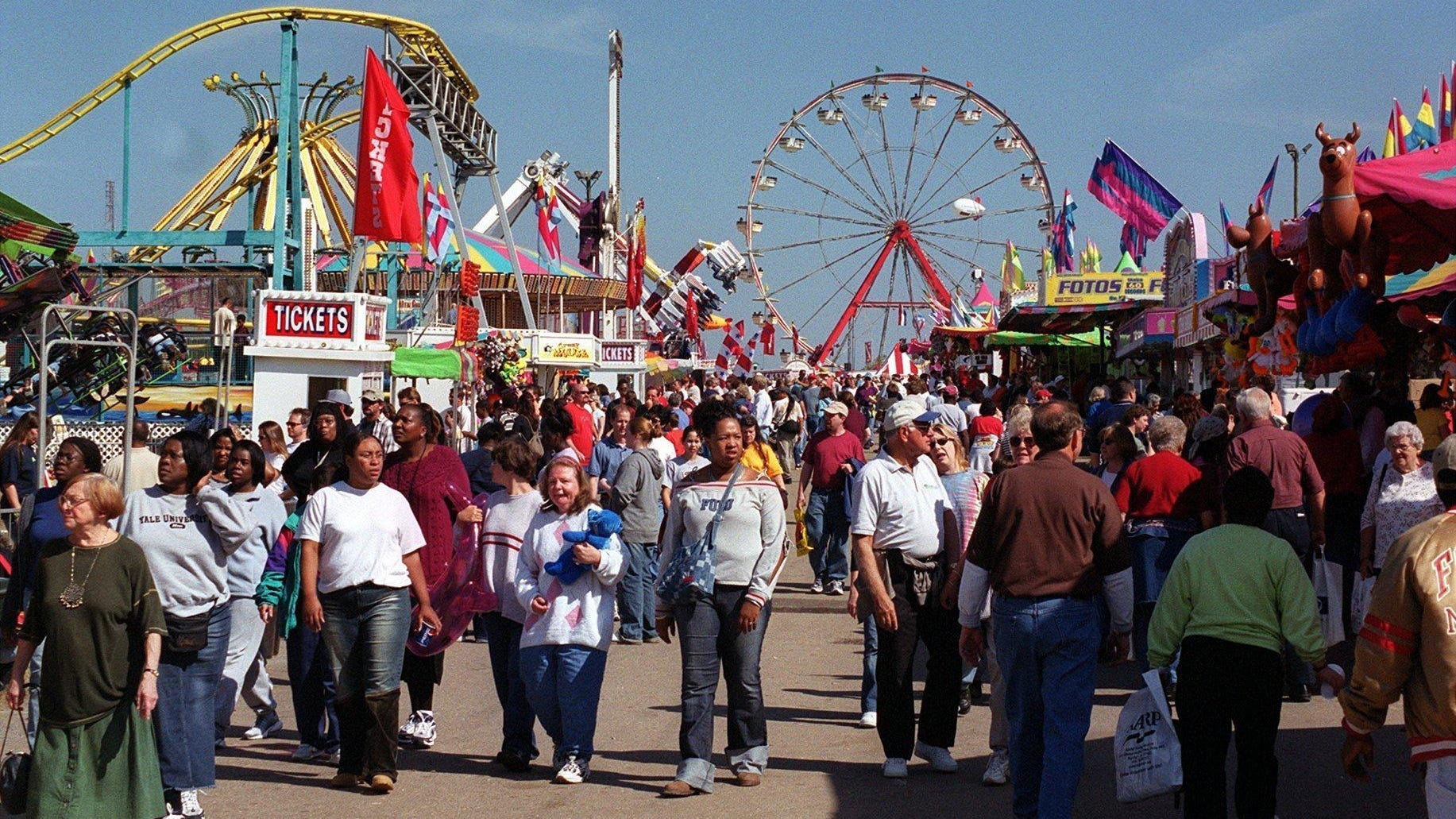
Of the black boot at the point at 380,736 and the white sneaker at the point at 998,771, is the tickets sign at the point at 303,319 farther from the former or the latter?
the white sneaker at the point at 998,771

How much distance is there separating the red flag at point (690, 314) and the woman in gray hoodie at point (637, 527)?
167ft

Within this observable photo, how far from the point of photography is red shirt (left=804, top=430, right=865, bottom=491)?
13.4 m

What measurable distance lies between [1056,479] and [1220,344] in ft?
47.1

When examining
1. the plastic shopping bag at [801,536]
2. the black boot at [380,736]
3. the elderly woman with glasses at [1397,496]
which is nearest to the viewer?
the black boot at [380,736]

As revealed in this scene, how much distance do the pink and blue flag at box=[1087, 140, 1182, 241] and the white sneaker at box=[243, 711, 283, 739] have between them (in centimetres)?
2422

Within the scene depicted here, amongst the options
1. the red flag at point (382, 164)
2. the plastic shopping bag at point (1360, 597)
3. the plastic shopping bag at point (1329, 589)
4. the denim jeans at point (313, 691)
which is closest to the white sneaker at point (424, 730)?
the denim jeans at point (313, 691)

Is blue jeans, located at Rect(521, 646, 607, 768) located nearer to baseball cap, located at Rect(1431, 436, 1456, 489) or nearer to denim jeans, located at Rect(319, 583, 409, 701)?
denim jeans, located at Rect(319, 583, 409, 701)

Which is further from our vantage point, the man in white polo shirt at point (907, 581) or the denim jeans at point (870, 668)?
the denim jeans at point (870, 668)

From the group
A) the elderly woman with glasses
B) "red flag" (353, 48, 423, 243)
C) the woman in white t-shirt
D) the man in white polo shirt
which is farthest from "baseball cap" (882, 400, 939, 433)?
"red flag" (353, 48, 423, 243)

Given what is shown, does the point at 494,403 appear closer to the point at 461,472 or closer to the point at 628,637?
the point at 628,637

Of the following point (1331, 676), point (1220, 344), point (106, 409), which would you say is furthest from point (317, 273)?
point (1331, 676)

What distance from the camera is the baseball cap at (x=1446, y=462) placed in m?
4.51

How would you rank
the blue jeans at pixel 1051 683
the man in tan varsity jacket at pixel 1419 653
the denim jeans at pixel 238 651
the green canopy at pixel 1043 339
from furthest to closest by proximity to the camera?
the green canopy at pixel 1043 339 → the denim jeans at pixel 238 651 → the blue jeans at pixel 1051 683 → the man in tan varsity jacket at pixel 1419 653

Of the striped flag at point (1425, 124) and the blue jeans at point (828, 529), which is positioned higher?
the striped flag at point (1425, 124)
